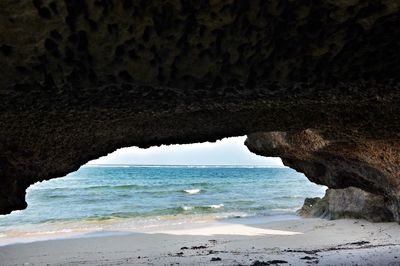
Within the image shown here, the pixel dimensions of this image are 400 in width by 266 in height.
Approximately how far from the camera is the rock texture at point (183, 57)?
270 cm

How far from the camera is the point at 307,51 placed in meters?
3.22

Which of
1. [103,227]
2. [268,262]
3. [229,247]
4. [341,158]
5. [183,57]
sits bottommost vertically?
[103,227]

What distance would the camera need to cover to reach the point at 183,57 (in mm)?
3111

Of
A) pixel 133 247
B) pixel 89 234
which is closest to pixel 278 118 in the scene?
pixel 133 247

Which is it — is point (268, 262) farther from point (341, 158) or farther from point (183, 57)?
point (183, 57)

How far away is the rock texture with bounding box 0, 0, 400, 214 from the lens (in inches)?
106

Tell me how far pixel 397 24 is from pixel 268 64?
946 millimetres

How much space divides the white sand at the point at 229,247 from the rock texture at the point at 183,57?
214 inches

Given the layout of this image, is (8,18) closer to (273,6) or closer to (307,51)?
(273,6)

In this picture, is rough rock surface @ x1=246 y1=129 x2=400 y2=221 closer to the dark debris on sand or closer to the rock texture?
the dark debris on sand

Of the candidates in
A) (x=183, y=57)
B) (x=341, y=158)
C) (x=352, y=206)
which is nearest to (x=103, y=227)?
(x=352, y=206)

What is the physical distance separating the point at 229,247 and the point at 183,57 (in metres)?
9.14

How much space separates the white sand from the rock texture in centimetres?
545

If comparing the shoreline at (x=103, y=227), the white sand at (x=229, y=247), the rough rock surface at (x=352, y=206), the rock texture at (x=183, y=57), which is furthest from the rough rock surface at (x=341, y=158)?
the shoreline at (x=103, y=227)
